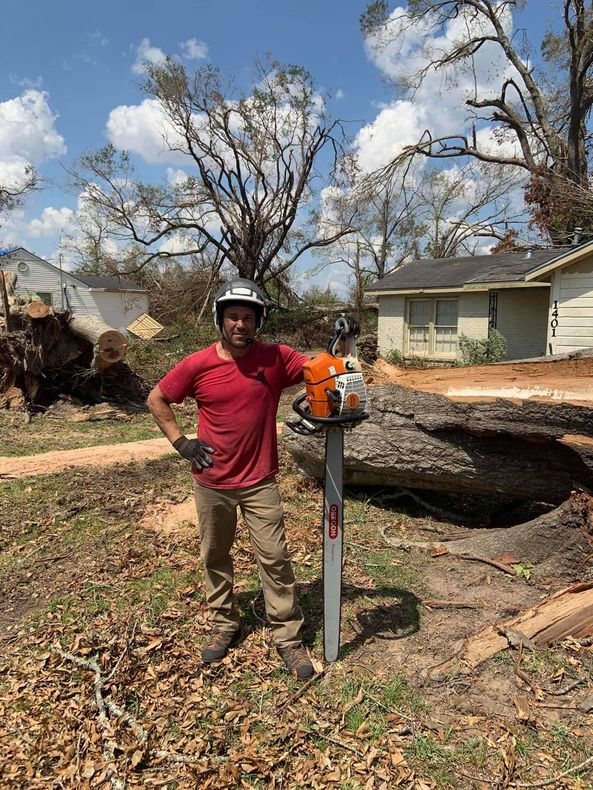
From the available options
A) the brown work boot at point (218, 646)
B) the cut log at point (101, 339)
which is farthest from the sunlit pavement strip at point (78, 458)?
the brown work boot at point (218, 646)

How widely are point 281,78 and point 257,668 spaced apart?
25.3m

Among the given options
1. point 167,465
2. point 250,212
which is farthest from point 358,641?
point 250,212

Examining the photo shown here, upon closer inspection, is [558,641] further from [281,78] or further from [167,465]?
[281,78]

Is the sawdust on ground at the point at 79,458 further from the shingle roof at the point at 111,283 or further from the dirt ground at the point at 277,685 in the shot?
the shingle roof at the point at 111,283

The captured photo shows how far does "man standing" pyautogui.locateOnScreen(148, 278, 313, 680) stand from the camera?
2.63m

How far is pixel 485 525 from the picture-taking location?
4.73m

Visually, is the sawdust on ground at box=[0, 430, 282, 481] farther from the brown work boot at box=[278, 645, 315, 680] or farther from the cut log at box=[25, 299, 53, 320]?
the brown work boot at box=[278, 645, 315, 680]

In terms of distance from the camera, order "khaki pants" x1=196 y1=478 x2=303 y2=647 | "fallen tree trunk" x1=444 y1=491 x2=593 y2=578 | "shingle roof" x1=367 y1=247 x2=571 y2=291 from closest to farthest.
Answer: "khaki pants" x1=196 y1=478 x2=303 y2=647 < "fallen tree trunk" x1=444 y1=491 x2=593 y2=578 < "shingle roof" x1=367 y1=247 x2=571 y2=291

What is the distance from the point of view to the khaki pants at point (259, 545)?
2691 mm

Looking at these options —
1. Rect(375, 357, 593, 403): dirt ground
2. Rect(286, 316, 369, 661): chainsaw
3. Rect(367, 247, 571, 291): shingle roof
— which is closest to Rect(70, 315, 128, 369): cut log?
Rect(375, 357, 593, 403): dirt ground

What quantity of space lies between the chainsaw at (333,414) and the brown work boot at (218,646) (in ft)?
1.78

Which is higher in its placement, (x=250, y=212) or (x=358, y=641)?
(x=250, y=212)

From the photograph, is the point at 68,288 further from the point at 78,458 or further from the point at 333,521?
the point at 333,521

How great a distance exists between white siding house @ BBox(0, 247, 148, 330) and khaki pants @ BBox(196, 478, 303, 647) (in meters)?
27.5
